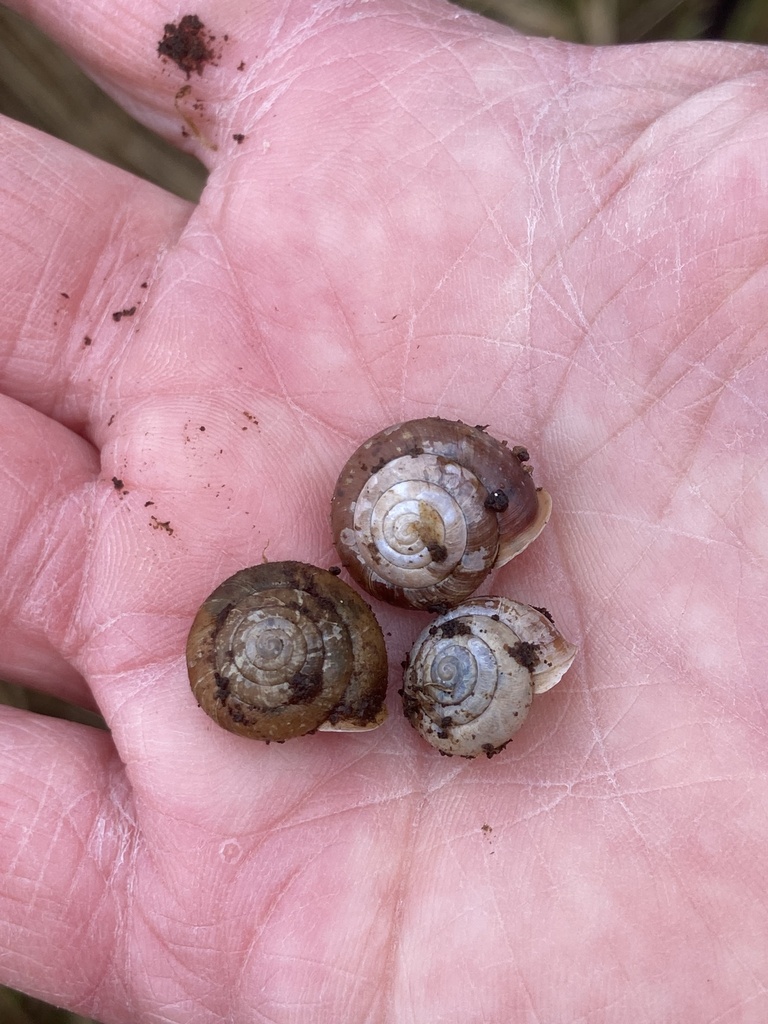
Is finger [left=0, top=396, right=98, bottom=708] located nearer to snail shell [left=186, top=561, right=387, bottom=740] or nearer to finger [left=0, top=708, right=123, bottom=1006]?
finger [left=0, top=708, right=123, bottom=1006]

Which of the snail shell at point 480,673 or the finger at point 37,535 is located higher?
the snail shell at point 480,673

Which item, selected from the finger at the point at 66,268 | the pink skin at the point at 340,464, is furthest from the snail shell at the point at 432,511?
the finger at the point at 66,268

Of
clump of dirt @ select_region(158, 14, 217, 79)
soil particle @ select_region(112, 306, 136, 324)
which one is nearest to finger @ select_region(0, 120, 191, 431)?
soil particle @ select_region(112, 306, 136, 324)

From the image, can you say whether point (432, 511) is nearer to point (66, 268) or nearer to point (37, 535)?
point (37, 535)

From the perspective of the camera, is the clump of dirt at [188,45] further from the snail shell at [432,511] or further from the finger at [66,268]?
the snail shell at [432,511]

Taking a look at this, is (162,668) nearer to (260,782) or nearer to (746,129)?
(260,782)

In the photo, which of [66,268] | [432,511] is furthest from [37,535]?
[432,511]
